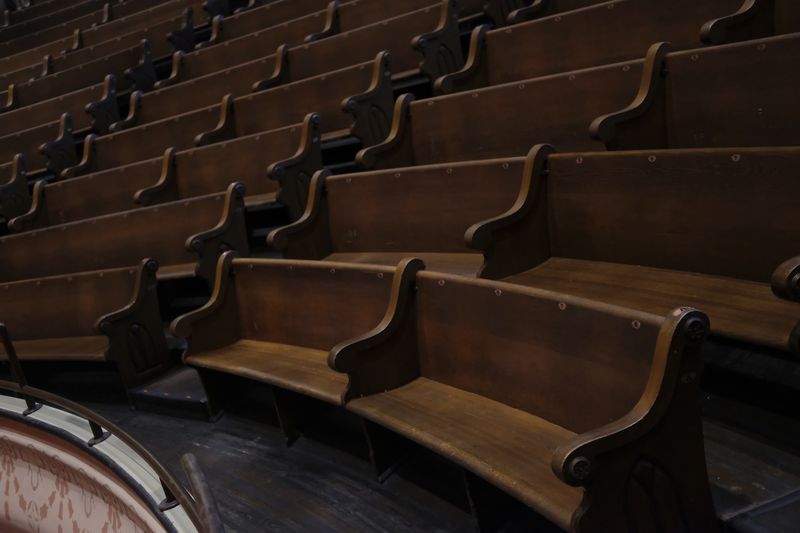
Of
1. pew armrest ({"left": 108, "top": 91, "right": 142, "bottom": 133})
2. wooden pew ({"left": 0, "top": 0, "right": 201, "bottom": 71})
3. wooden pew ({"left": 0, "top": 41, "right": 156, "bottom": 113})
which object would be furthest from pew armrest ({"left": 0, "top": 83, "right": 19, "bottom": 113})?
pew armrest ({"left": 108, "top": 91, "right": 142, "bottom": 133})

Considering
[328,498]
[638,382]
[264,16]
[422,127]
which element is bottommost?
[328,498]

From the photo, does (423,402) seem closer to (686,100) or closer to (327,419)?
(327,419)

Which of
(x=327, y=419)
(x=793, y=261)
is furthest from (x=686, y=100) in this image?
(x=327, y=419)

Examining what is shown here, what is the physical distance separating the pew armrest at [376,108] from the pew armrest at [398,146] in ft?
0.21

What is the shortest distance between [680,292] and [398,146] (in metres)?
0.40

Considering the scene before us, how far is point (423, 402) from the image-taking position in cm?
50

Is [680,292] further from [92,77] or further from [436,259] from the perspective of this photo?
[92,77]

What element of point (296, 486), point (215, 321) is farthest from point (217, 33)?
point (296, 486)

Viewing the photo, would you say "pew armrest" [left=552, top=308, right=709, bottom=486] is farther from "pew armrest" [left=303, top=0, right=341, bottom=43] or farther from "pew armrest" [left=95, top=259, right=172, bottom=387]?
"pew armrest" [left=303, top=0, right=341, bottom=43]

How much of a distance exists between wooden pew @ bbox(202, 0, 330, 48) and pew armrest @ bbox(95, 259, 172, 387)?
0.64 m

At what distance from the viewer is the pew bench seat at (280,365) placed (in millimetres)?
553

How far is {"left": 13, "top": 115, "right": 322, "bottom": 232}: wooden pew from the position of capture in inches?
32.9

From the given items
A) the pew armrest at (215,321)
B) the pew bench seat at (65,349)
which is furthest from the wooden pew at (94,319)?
the pew armrest at (215,321)

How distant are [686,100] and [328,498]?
0.38 meters
